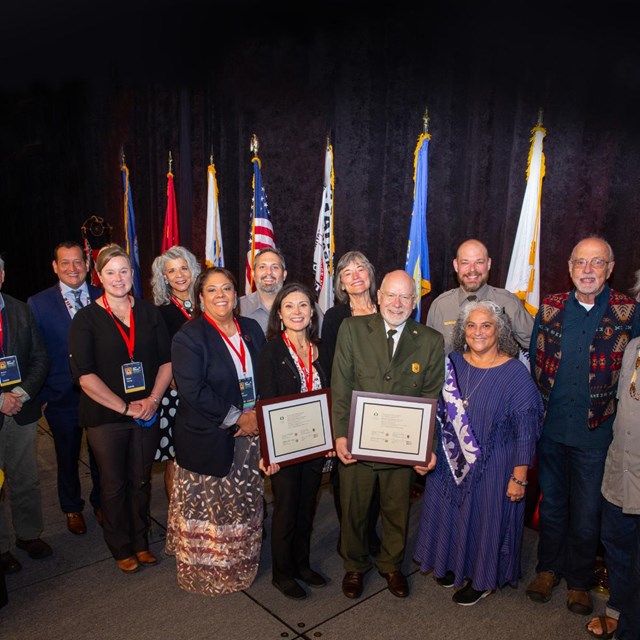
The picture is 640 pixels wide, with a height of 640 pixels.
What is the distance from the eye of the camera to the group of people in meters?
2.68

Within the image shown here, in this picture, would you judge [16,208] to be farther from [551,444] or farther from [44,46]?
[551,444]

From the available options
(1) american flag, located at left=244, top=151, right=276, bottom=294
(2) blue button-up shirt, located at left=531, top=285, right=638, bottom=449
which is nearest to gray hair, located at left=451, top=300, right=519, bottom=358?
(2) blue button-up shirt, located at left=531, top=285, right=638, bottom=449

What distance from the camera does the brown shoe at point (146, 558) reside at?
318 centimetres

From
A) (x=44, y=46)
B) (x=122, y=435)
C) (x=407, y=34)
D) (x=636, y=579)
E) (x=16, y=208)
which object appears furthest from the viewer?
(x=16, y=208)

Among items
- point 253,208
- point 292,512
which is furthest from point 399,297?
point 253,208

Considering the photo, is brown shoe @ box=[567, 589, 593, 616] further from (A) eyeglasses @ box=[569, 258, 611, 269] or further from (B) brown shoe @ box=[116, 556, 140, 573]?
(B) brown shoe @ box=[116, 556, 140, 573]

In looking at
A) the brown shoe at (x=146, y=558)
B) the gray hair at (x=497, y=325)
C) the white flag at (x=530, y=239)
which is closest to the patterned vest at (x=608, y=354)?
the gray hair at (x=497, y=325)

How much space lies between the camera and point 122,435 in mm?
2984

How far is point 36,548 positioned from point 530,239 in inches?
147

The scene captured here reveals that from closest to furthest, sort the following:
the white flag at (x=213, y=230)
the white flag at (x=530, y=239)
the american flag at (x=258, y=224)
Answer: the white flag at (x=530, y=239), the american flag at (x=258, y=224), the white flag at (x=213, y=230)

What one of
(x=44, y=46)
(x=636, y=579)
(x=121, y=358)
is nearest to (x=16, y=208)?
(x=44, y=46)

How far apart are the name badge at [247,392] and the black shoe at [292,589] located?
948 millimetres

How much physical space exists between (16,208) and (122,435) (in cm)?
915

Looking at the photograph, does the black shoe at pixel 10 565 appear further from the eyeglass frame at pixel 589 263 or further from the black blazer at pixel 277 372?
the eyeglass frame at pixel 589 263
